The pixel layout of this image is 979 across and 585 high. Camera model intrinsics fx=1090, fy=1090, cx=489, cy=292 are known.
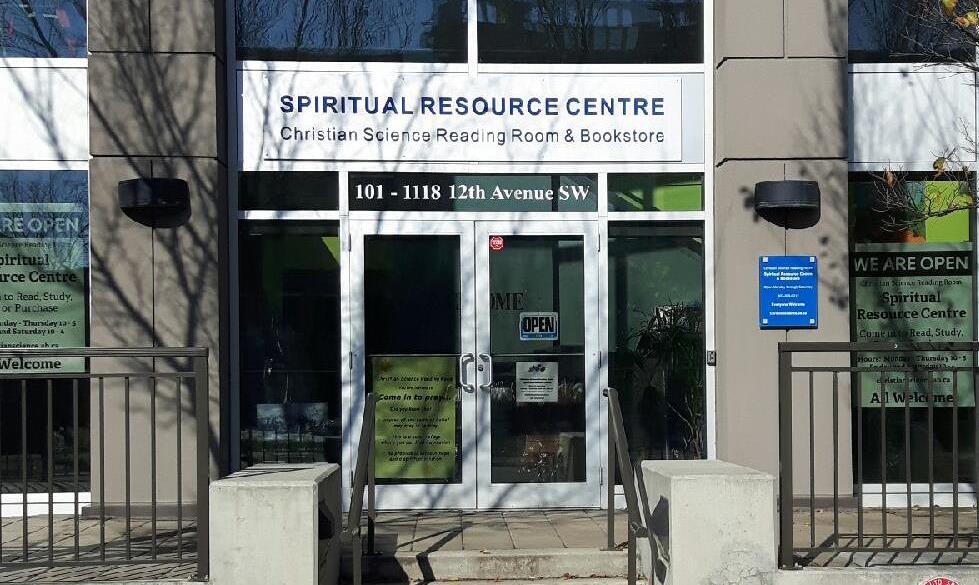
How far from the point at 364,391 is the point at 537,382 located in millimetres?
1386

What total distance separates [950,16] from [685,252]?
9.84 feet

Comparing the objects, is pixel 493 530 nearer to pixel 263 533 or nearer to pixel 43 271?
pixel 263 533

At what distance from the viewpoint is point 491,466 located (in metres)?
8.71

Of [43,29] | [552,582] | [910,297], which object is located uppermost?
[43,29]

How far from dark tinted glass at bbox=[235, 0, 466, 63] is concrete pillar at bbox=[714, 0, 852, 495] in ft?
Answer: 7.41

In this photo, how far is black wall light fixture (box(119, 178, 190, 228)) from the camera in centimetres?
812

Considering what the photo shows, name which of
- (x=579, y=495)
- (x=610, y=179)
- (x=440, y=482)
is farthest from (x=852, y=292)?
(x=440, y=482)

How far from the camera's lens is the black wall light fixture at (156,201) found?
8.12 meters

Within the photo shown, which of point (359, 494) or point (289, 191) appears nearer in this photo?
point (359, 494)

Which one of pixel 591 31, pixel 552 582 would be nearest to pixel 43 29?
pixel 591 31

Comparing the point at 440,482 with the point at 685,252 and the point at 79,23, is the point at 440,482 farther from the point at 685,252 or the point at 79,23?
the point at 79,23

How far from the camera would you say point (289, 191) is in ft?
28.7

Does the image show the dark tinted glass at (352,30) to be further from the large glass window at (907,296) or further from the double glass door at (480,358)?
the large glass window at (907,296)

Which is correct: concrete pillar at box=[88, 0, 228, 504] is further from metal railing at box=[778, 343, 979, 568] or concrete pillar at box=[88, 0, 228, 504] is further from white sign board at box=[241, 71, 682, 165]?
metal railing at box=[778, 343, 979, 568]
